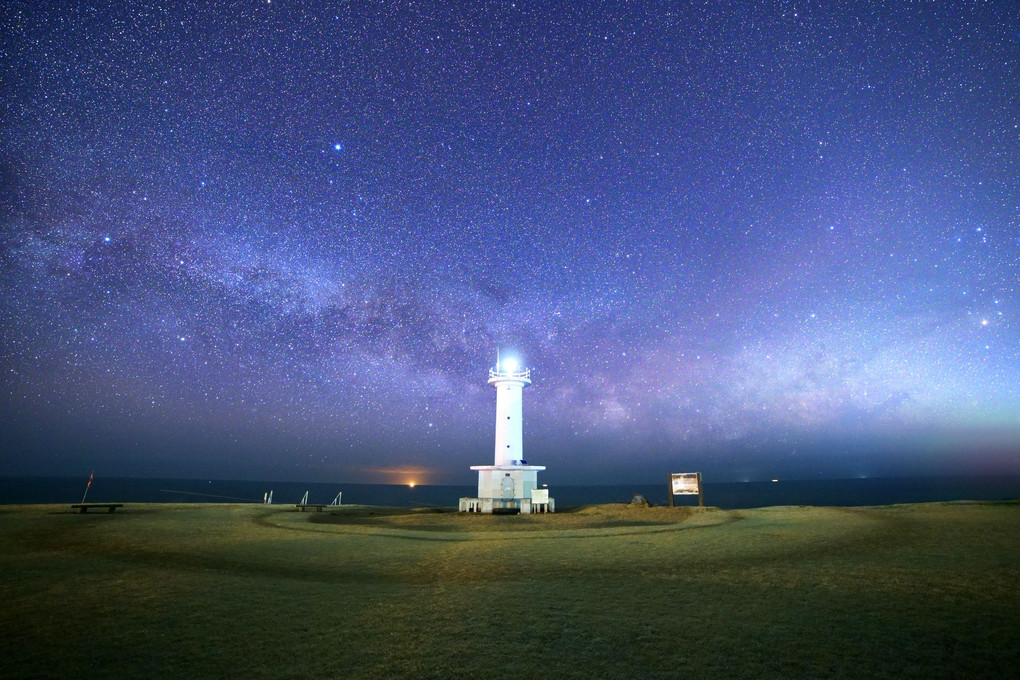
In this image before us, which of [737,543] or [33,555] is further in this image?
[737,543]

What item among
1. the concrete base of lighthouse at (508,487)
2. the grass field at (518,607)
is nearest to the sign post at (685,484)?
the concrete base of lighthouse at (508,487)

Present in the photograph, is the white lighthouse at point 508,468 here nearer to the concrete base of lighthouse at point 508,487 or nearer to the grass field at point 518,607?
the concrete base of lighthouse at point 508,487

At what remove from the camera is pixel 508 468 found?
34094mm

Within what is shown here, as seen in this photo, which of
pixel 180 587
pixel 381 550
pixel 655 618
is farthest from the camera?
pixel 381 550

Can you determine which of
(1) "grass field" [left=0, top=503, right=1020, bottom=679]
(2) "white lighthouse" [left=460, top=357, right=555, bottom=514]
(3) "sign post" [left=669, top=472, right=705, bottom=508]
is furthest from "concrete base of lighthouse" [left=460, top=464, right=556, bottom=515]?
(1) "grass field" [left=0, top=503, right=1020, bottom=679]

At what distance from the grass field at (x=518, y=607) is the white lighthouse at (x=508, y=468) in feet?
54.6

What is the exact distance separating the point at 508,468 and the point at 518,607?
87.8ft

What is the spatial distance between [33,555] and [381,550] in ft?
24.2

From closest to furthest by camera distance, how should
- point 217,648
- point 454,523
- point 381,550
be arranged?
1. point 217,648
2. point 381,550
3. point 454,523

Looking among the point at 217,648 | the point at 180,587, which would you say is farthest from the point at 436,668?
the point at 180,587

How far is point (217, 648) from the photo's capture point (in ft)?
19.8

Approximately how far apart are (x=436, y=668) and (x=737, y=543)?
34.7 ft

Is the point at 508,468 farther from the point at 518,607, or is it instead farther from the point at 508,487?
the point at 518,607

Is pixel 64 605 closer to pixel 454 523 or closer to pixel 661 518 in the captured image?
pixel 454 523
